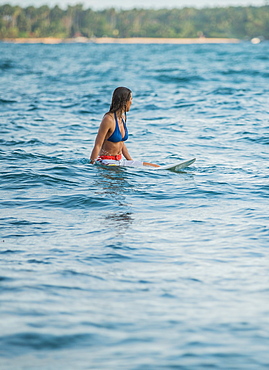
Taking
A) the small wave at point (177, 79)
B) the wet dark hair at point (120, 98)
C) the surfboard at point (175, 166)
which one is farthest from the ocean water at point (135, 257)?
the small wave at point (177, 79)

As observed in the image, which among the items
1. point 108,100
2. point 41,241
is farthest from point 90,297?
point 108,100

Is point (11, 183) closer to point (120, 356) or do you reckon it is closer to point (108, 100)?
point (120, 356)

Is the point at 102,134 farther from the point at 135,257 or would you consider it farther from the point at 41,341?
the point at 41,341

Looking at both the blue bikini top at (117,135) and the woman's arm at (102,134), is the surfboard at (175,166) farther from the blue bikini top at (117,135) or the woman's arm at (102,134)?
the woman's arm at (102,134)

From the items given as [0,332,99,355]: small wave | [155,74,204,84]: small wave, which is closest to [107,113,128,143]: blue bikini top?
[0,332,99,355]: small wave

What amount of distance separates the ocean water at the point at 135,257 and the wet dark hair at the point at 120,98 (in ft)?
4.05

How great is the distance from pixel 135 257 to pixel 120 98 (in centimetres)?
429

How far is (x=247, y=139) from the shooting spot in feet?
48.2

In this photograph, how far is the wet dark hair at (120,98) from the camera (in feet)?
30.9

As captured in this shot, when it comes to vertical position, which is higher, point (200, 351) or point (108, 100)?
point (108, 100)

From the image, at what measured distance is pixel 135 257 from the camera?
5.88 metres

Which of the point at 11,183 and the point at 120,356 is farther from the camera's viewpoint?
the point at 11,183

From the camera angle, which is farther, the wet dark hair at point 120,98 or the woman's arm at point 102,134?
the woman's arm at point 102,134

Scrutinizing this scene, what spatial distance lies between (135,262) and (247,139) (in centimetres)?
964
